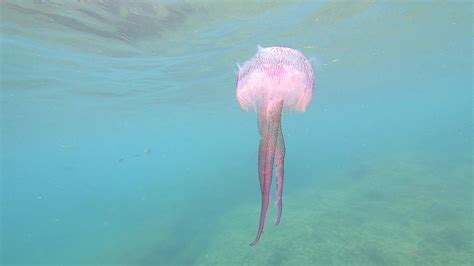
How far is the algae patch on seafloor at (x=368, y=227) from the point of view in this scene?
332 inches

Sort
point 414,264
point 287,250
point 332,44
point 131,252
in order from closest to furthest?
point 414,264 → point 287,250 → point 131,252 → point 332,44

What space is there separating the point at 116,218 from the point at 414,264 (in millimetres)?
17638

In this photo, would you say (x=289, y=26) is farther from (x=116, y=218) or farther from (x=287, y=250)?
(x=116, y=218)

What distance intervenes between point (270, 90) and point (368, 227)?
868 centimetres

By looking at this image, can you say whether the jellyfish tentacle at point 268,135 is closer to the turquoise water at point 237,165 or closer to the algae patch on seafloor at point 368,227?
the turquoise water at point 237,165

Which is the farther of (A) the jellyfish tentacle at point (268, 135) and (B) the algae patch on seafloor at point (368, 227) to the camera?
(B) the algae patch on seafloor at point (368, 227)

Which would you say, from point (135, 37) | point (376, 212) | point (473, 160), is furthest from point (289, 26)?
point (473, 160)

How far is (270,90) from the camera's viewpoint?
8.96 ft

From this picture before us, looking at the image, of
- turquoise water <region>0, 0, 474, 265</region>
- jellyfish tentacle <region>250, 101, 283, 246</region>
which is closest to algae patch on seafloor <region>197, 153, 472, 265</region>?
turquoise water <region>0, 0, 474, 265</region>

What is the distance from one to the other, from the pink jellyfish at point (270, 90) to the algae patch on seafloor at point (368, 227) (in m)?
6.67

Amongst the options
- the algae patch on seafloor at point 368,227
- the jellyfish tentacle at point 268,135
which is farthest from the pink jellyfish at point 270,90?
the algae patch on seafloor at point 368,227

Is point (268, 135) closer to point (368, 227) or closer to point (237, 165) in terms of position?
point (368, 227)

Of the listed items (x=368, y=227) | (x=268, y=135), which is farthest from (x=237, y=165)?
(x=268, y=135)

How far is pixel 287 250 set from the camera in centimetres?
939
